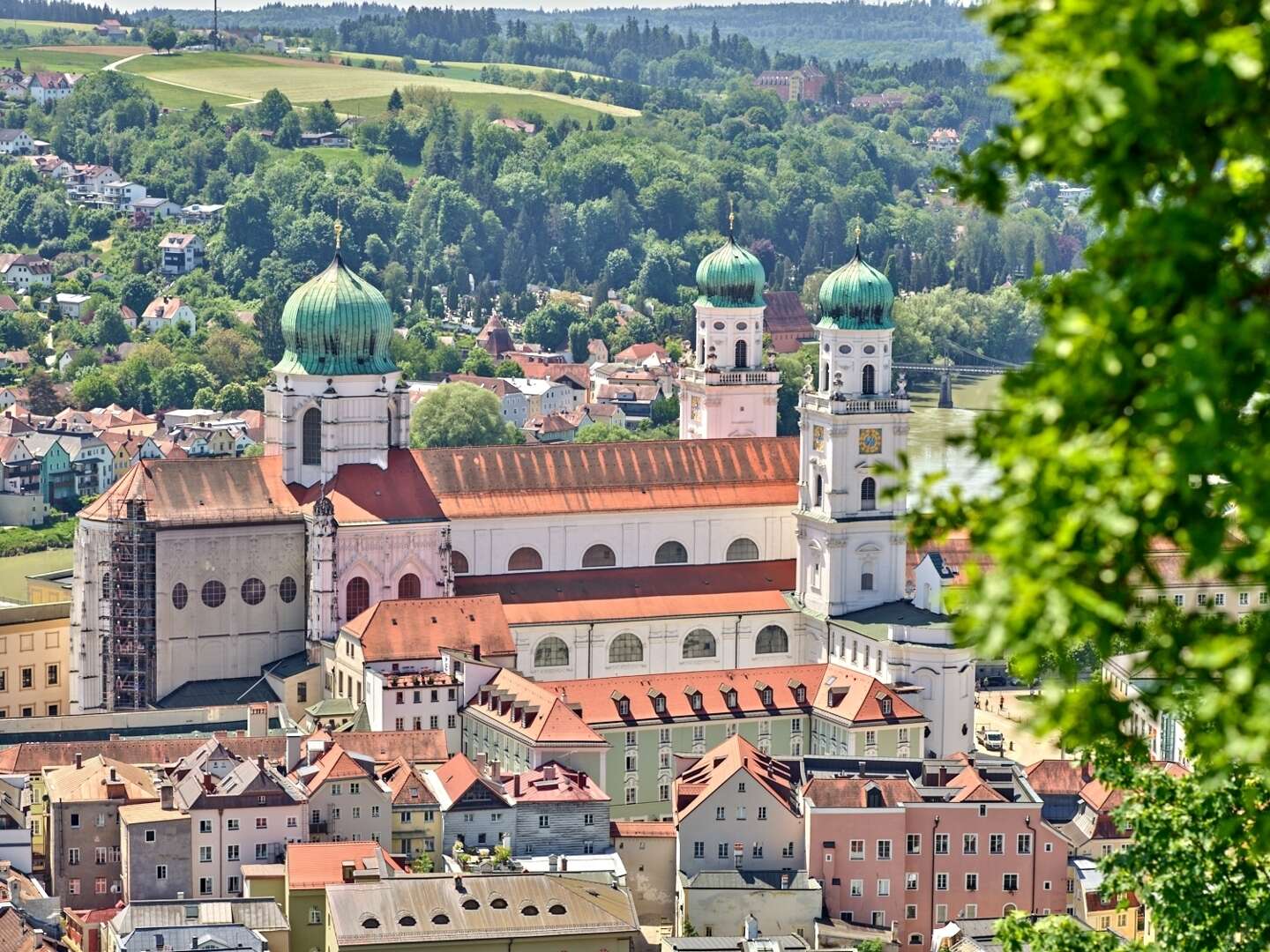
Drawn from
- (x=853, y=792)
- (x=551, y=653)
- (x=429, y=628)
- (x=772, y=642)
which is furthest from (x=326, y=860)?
(x=772, y=642)

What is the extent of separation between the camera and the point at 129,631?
212 feet

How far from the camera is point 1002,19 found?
12.1 meters

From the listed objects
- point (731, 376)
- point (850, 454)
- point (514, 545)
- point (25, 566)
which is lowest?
point (25, 566)

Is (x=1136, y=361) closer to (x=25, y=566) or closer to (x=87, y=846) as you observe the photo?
(x=87, y=846)

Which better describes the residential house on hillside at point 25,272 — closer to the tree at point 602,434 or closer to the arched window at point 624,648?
the tree at point 602,434

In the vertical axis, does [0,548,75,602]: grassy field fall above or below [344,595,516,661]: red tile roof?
below

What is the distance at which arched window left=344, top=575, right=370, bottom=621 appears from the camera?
214ft

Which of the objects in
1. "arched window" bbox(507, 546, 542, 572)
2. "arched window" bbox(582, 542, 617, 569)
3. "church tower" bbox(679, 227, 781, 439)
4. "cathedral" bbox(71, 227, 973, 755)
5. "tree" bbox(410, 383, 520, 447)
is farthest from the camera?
"tree" bbox(410, 383, 520, 447)

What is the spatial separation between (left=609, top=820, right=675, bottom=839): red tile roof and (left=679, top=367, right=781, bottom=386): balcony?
19.8 metres

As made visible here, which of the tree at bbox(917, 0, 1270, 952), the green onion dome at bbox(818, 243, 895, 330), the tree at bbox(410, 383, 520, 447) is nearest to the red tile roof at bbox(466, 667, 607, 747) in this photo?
the green onion dome at bbox(818, 243, 895, 330)

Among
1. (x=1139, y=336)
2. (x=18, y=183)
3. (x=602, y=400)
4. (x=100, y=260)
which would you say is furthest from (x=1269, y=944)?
(x=18, y=183)

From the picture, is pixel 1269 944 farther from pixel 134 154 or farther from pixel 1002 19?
pixel 134 154

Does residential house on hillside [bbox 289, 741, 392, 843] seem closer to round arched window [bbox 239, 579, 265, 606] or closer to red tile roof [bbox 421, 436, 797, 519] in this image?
round arched window [bbox 239, 579, 265, 606]

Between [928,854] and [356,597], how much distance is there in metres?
16.0
